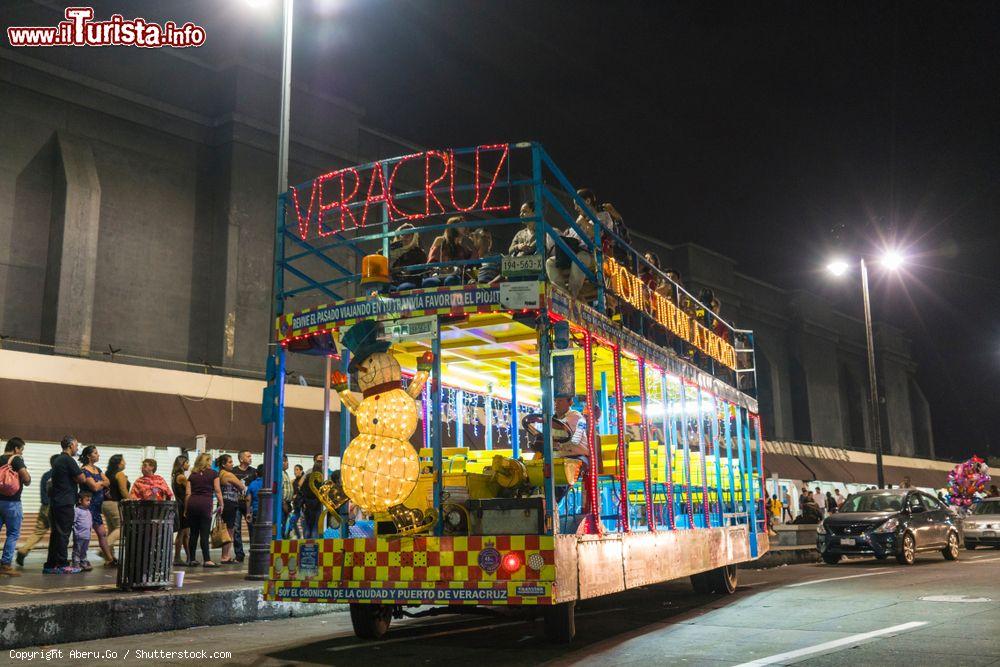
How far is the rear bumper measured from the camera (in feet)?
58.1

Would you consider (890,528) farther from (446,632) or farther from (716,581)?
(446,632)

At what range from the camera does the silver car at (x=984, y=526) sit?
23156 mm

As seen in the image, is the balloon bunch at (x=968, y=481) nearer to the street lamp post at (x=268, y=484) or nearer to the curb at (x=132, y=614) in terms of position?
the street lamp post at (x=268, y=484)

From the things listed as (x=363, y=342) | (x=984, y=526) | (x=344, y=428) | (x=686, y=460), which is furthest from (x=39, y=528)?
(x=984, y=526)

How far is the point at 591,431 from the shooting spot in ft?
25.5

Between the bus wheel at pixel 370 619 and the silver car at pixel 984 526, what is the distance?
20.6 metres

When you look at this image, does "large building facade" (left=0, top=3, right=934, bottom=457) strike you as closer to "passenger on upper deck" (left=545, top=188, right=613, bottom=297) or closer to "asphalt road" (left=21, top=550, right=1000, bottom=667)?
"asphalt road" (left=21, top=550, right=1000, bottom=667)

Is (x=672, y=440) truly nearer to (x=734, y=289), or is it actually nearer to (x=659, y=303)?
(x=659, y=303)

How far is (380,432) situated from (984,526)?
21533 millimetres

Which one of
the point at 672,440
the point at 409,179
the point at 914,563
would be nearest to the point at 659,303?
the point at 672,440

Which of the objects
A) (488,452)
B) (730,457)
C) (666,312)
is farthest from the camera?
(730,457)

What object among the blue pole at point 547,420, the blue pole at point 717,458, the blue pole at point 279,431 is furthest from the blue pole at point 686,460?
the blue pole at point 279,431

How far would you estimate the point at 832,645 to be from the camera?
7160 mm

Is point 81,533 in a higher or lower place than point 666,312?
lower
